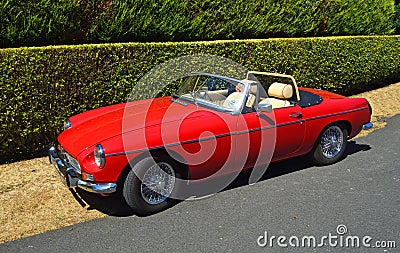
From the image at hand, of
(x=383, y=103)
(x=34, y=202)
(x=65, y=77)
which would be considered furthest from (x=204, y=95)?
(x=383, y=103)

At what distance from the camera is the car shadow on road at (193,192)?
16.4 feet

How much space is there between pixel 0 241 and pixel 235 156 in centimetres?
266

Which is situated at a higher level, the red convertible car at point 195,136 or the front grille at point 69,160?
the red convertible car at point 195,136

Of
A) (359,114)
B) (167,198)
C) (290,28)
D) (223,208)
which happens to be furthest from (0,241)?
(290,28)

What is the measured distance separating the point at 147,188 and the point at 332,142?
2961mm

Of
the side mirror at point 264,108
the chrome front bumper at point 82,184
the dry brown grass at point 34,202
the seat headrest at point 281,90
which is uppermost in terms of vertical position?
the seat headrest at point 281,90

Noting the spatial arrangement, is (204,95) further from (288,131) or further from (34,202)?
(34,202)

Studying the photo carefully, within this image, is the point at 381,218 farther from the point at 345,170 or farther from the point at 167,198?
the point at 167,198

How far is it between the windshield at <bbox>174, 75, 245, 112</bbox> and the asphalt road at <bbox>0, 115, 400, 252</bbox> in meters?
1.05

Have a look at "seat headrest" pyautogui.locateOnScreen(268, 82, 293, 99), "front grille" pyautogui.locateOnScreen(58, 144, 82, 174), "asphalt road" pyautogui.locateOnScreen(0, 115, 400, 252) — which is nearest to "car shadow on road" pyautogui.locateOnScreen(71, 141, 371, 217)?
"asphalt road" pyautogui.locateOnScreen(0, 115, 400, 252)

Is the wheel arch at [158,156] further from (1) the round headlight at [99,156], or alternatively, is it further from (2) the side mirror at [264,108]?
(2) the side mirror at [264,108]

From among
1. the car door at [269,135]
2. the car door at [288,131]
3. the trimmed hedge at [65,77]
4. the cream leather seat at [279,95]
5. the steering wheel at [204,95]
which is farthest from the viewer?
the trimmed hedge at [65,77]

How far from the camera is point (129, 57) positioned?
23.7 feet

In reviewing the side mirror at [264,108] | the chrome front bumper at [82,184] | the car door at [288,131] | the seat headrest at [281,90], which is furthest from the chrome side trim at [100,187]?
the seat headrest at [281,90]
